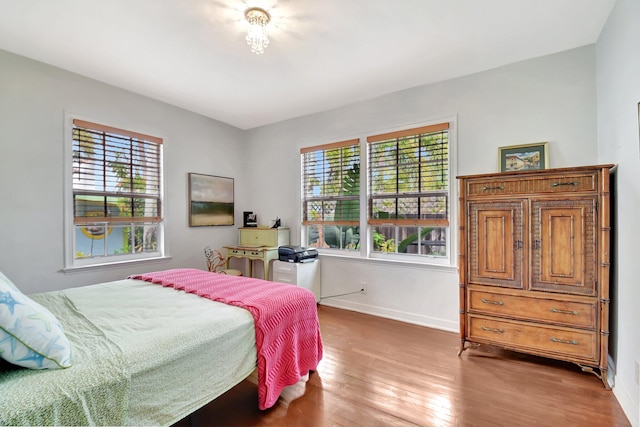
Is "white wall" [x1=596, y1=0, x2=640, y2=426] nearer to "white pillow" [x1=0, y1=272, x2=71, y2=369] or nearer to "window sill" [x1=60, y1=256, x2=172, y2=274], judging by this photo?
"white pillow" [x1=0, y1=272, x2=71, y2=369]

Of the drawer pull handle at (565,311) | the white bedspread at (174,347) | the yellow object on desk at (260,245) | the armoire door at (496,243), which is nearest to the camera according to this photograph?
the white bedspread at (174,347)

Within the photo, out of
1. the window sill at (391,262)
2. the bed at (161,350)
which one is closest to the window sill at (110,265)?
the bed at (161,350)

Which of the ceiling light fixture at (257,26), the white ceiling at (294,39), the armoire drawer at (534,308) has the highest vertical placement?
the white ceiling at (294,39)

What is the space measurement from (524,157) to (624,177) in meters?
0.83

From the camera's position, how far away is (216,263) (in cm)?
422

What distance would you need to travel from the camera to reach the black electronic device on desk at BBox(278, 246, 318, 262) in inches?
144

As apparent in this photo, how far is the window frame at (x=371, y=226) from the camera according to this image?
3.03m

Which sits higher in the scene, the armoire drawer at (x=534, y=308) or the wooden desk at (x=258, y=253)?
the wooden desk at (x=258, y=253)

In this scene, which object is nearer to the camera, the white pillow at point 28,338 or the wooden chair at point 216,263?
the white pillow at point 28,338

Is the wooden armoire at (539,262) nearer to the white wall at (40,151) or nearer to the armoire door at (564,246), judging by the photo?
the armoire door at (564,246)

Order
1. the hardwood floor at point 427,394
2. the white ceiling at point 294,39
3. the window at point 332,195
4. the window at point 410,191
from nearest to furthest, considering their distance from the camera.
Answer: the hardwood floor at point 427,394, the white ceiling at point 294,39, the window at point 410,191, the window at point 332,195

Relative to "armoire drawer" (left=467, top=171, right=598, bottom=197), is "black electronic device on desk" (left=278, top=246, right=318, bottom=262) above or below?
below

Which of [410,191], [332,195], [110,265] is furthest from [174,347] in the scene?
[332,195]

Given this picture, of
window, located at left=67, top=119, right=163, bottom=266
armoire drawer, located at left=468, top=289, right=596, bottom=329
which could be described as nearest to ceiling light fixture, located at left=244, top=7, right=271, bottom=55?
window, located at left=67, top=119, right=163, bottom=266
